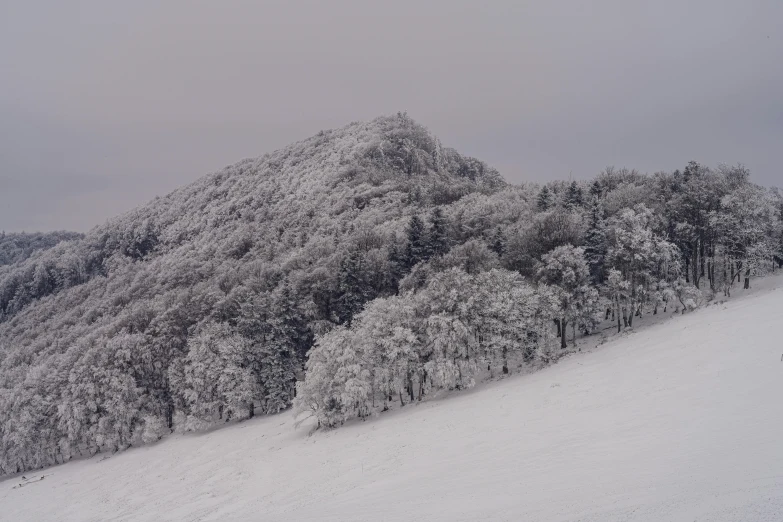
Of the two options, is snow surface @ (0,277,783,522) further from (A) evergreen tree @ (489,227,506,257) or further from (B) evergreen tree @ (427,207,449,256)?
(B) evergreen tree @ (427,207,449,256)

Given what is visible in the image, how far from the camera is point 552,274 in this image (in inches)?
2016

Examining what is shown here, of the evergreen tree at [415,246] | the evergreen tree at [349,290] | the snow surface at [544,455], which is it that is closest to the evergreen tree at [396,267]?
the evergreen tree at [415,246]

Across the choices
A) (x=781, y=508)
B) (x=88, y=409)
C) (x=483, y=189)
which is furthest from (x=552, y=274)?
(x=483, y=189)

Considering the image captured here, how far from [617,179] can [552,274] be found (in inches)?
2507

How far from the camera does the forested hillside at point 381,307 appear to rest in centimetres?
4603

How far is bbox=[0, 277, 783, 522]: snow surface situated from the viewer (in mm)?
16828

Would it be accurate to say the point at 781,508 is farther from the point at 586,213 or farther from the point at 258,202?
the point at 258,202

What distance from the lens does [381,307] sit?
1900 inches

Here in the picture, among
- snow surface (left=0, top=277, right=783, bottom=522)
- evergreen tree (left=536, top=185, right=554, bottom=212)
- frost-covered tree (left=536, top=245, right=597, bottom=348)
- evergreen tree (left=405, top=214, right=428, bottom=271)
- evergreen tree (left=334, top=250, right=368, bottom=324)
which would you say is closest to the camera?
snow surface (left=0, top=277, right=783, bottom=522)

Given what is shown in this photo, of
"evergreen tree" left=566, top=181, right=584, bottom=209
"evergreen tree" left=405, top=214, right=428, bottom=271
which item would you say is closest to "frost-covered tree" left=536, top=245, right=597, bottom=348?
"evergreen tree" left=405, top=214, right=428, bottom=271

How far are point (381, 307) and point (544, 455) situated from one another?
1072 inches

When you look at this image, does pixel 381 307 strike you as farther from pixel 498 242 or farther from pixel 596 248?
pixel 498 242

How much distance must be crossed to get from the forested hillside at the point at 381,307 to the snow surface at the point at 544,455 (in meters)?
5.23

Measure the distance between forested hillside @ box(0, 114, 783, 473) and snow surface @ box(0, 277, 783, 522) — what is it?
523 cm
